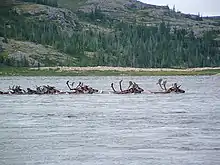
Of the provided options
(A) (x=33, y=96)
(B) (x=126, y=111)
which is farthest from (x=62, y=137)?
(A) (x=33, y=96)

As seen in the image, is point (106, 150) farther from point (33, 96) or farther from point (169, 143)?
point (33, 96)

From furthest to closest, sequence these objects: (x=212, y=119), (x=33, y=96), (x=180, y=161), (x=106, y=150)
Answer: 1. (x=33, y=96)
2. (x=212, y=119)
3. (x=106, y=150)
4. (x=180, y=161)

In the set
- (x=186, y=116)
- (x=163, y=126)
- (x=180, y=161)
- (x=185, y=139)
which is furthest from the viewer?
(x=186, y=116)

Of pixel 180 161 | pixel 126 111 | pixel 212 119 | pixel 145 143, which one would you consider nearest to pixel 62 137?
pixel 145 143

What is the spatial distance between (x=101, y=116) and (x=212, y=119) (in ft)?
30.1

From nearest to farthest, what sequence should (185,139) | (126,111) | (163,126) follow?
(185,139) < (163,126) < (126,111)

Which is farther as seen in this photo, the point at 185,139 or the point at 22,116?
the point at 22,116

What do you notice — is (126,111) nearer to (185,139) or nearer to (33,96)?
(185,139)

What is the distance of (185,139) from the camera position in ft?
111

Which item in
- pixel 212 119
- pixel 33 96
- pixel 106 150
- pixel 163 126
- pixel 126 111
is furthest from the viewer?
pixel 33 96

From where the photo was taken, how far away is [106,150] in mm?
30875

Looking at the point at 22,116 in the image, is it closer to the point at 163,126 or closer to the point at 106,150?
the point at 163,126

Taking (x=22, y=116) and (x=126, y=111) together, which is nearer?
(x=22, y=116)

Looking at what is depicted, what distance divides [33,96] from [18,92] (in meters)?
3.45
